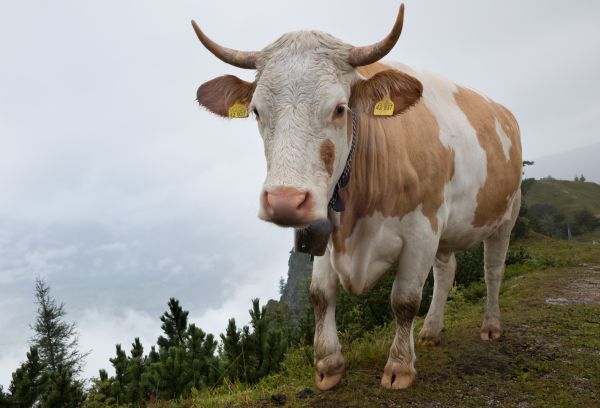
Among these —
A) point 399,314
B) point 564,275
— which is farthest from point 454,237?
point 564,275

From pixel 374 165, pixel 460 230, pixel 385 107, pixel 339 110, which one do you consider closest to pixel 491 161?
pixel 460 230

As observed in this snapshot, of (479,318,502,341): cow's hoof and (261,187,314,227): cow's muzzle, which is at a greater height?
(261,187,314,227): cow's muzzle

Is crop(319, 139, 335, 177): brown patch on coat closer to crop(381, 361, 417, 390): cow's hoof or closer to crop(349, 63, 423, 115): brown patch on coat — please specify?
crop(349, 63, 423, 115): brown patch on coat

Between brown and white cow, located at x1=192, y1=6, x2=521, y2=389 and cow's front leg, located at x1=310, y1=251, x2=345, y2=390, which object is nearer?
brown and white cow, located at x1=192, y1=6, x2=521, y2=389

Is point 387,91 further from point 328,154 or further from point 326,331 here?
point 326,331

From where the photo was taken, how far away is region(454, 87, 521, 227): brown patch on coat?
194 inches

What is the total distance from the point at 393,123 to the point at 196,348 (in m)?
4.22

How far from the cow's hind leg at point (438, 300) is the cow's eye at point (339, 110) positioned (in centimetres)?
303

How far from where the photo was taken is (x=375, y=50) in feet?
10.1

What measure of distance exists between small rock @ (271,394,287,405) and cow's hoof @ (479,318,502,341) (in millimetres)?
2850

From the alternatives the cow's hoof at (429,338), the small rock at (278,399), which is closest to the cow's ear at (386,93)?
the small rock at (278,399)

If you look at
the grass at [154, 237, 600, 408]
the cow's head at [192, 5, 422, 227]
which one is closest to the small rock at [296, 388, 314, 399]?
the grass at [154, 237, 600, 408]

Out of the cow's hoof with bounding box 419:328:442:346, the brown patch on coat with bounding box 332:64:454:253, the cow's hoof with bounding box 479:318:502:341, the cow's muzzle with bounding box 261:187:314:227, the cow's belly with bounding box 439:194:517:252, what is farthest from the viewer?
the cow's hoof with bounding box 479:318:502:341

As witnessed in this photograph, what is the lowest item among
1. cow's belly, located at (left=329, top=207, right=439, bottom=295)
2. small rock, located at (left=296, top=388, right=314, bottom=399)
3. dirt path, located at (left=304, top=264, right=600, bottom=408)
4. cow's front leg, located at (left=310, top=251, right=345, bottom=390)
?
dirt path, located at (left=304, top=264, right=600, bottom=408)
